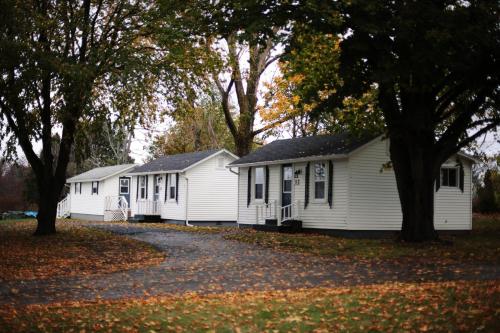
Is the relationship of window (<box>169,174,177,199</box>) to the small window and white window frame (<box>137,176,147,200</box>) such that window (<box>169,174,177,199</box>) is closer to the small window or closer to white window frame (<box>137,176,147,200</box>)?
the small window

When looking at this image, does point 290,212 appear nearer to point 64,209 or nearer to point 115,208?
point 115,208

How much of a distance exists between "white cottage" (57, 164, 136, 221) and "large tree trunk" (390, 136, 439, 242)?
2455 centimetres

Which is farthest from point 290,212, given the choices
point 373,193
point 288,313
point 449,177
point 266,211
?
point 288,313

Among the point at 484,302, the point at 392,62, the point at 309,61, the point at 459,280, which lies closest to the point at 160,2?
the point at 309,61

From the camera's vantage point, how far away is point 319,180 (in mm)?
26281

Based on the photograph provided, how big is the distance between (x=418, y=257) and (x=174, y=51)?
10.5 metres

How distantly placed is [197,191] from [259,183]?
6.43 meters

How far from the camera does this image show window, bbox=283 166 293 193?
28.0 meters

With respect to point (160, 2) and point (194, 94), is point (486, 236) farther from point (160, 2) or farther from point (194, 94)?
point (160, 2)

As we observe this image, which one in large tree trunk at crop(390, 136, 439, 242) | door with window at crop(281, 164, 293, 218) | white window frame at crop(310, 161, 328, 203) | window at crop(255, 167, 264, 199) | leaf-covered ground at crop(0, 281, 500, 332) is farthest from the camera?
window at crop(255, 167, 264, 199)

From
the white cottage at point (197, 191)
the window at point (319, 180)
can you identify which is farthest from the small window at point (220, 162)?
the window at point (319, 180)

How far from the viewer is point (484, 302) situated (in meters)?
9.24

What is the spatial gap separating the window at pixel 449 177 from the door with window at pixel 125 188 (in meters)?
24.3

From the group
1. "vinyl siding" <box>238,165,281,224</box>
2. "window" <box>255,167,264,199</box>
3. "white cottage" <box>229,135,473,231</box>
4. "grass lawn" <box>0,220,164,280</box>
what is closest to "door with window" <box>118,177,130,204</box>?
"vinyl siding" <box>238,165,281,224</box>
